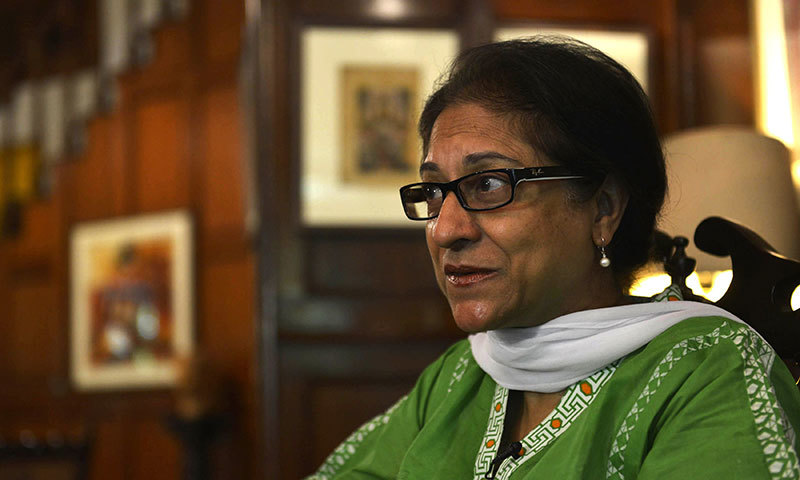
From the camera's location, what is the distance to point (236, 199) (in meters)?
6.21

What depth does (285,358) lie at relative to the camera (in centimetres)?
379

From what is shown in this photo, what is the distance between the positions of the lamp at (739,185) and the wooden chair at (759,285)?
78cm

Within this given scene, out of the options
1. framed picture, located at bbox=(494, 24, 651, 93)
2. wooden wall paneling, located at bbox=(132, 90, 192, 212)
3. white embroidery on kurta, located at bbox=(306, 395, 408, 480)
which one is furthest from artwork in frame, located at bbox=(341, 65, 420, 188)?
wooden wall paneling, located at bbox=(132, 90, 192, 212)

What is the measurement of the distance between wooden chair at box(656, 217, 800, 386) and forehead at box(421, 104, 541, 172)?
0.43m

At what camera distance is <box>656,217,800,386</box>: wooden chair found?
168cm

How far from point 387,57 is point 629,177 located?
238cm

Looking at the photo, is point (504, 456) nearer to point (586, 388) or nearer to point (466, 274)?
point (586, 388)

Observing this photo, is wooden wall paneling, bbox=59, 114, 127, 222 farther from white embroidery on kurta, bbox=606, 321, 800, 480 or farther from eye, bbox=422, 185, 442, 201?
white embroidery on kurta, bbox=606, 321, 800, 480

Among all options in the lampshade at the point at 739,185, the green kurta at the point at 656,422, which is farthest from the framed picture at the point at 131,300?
the green kurta at the point at 656,422

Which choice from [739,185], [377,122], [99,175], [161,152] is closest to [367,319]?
[377,122]

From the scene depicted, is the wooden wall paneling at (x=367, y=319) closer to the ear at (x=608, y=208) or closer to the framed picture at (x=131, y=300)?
the ear at (x=608, y=208)

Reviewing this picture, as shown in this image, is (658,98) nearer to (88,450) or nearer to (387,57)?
(387,57)

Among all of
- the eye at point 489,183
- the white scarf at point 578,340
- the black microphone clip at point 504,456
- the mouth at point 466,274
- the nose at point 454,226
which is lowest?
the black microphone clip at point 504,456

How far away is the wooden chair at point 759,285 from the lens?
1680 mm
